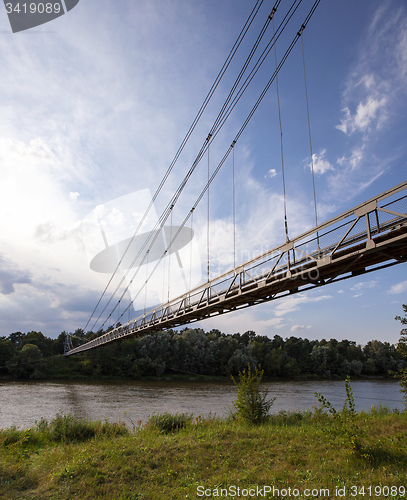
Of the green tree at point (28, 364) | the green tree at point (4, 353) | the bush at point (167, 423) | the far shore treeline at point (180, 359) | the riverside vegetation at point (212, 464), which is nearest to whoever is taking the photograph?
the riverside vegetation at point (212, 464)

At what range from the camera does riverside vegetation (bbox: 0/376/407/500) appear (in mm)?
4898

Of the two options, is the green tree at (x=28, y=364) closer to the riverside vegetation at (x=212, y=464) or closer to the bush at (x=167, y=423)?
the riverside vegetation at (x=212, y=464)

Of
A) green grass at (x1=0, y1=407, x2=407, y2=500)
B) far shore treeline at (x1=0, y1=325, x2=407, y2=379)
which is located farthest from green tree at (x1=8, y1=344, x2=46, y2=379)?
green grass at (x1=0, y1=407, x2=407, y2=500)

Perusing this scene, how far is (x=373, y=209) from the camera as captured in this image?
6.52 meters

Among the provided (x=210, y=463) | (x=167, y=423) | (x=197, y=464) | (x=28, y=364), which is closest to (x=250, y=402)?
(x=167, y=423)

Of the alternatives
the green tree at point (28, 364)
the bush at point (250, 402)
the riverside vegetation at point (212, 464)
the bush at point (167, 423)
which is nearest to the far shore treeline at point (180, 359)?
the green tree at point (28, 364)

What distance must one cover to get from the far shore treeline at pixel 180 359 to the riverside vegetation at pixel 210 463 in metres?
34.4

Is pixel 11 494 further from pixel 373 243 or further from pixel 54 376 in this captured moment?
pixel 54 376

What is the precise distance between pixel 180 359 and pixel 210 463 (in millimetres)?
43177

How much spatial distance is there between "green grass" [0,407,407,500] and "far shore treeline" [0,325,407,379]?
113 feet

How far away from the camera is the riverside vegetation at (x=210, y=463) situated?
4898mm

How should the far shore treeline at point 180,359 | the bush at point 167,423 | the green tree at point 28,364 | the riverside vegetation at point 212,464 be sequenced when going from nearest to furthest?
the riverside vegetation at point 212,464 < the bush at point 167,423 < the green tree at point 28,364 < the far shore treeline at point 180,359

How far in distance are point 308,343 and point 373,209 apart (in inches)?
2316

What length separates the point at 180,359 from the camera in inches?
1845
